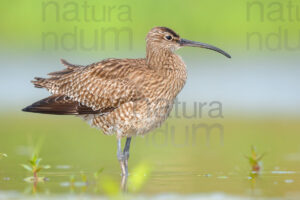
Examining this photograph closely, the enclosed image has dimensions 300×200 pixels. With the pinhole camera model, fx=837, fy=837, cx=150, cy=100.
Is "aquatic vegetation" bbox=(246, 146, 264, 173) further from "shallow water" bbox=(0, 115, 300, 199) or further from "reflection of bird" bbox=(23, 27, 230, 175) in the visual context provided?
"reflection of bird" bbox=(23, 27, 230, 175)

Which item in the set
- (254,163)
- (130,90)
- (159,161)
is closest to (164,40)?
(130,90)

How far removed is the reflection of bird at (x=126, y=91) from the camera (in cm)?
1058

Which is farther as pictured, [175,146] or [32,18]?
[32,18]

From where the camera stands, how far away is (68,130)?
1405 centimetres

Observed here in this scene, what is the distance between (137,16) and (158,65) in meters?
9.99

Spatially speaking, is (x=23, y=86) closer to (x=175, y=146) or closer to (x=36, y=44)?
(x=36, y=44)

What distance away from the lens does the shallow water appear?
8612 mm

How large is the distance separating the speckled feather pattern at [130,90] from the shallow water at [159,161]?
57cm

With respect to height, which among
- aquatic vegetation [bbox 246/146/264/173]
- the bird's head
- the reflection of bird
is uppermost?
the bird's head

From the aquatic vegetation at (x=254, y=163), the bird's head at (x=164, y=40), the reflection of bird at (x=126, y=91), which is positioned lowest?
the aquatic vegetation at (x=254, y=163)

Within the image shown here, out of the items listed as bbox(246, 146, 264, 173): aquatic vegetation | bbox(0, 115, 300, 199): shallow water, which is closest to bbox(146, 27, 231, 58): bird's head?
bbox(0, 115, 300, 199): shallow water

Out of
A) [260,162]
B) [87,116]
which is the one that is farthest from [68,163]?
[260,162]

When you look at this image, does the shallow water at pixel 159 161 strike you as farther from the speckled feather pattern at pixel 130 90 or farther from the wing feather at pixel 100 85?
the wing feather at pixel 100 85

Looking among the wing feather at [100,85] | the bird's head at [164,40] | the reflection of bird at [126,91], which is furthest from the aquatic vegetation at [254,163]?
the bird's head at [164,40]
